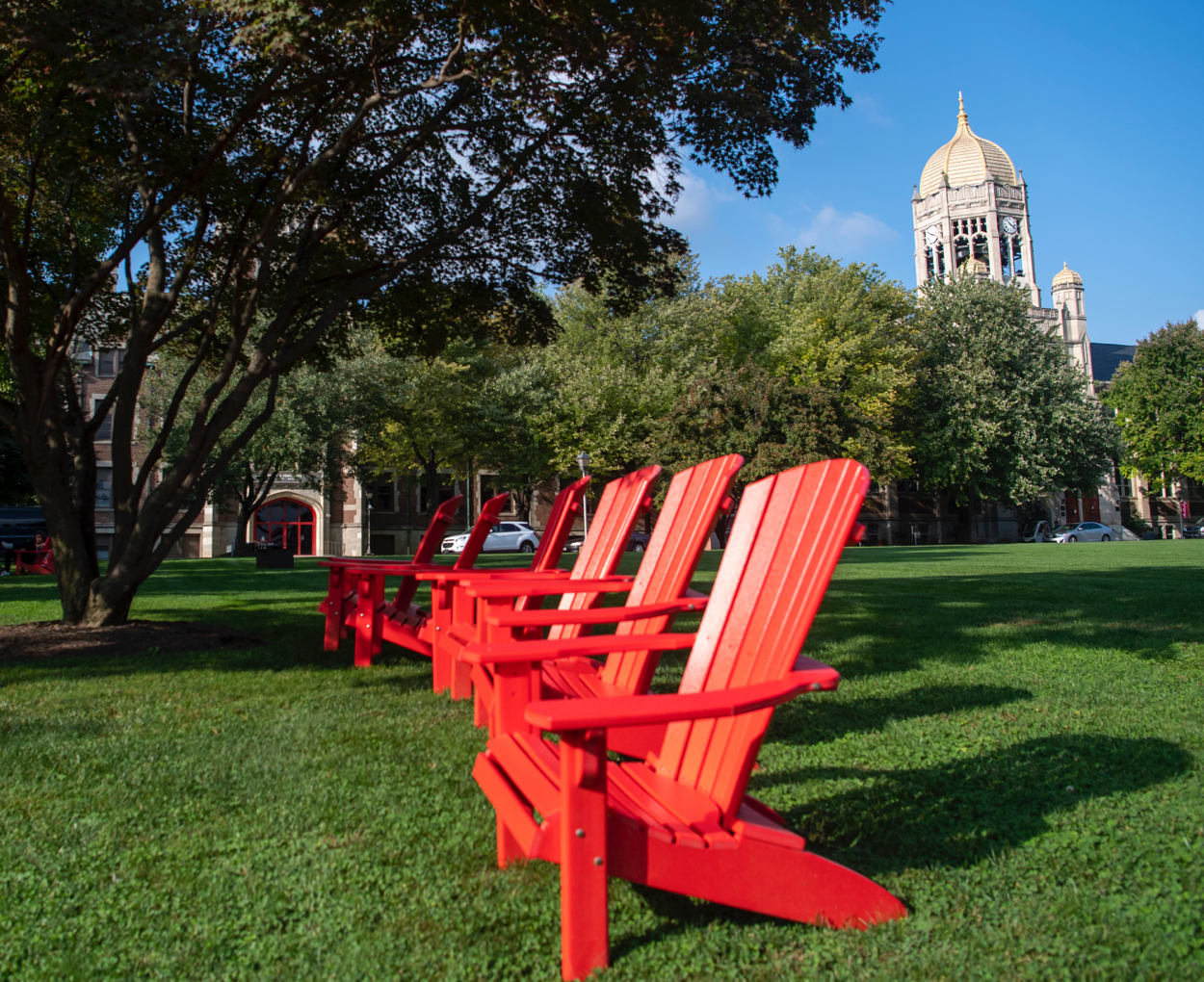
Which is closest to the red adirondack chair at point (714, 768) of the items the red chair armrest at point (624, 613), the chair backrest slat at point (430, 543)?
the red chair armrest at point (624, 613)

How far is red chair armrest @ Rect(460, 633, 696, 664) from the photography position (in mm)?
2171

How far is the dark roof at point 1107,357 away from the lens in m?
79.4

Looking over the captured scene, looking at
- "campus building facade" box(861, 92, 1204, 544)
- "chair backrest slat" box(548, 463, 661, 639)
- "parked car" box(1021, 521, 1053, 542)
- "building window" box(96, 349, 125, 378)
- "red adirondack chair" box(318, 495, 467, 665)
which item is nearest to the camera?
"chair backrest slat" box(548, 463, 661, 639)

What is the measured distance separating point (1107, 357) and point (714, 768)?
94993 mm

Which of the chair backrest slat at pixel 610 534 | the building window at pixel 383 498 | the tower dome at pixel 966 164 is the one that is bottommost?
the chair backrest slat at pixel 610 534

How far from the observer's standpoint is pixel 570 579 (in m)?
4.04

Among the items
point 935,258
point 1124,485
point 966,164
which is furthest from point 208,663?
point 966,164

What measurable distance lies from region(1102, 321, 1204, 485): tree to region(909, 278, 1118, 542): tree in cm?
1278

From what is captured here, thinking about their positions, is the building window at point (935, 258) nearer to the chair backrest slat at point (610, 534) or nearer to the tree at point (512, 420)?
the tree at point (512, 420)

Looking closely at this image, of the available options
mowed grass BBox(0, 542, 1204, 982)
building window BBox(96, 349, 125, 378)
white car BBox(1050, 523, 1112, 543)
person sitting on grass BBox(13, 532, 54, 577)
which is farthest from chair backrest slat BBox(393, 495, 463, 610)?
white car BBox(1050, 523, 1112, 543)

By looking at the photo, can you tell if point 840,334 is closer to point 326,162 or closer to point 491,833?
point 326,162

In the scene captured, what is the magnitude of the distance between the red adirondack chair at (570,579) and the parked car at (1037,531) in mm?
51887

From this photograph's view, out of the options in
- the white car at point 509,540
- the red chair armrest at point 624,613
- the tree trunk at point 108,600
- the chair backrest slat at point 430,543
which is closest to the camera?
the red chair armrest at point 624,613

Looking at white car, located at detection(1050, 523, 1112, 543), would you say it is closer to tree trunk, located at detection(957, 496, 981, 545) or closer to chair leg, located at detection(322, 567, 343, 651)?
tree trunk, located at detection(957, 496, 981, 545)
